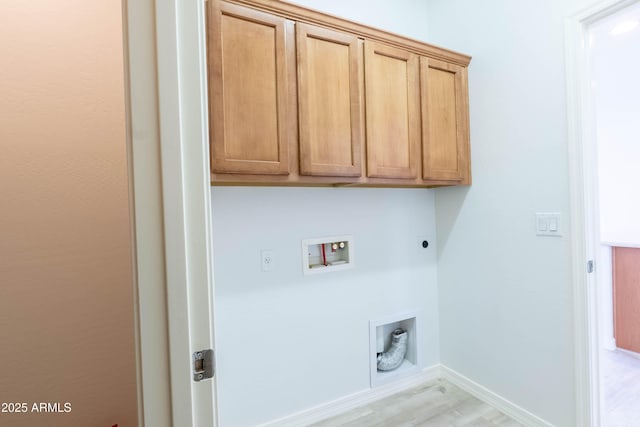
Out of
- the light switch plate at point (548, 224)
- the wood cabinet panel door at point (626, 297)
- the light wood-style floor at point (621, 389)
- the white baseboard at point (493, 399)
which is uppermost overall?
the light switch plate at point (548, 224)

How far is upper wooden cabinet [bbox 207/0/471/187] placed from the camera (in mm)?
1334

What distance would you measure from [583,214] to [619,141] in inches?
91.0

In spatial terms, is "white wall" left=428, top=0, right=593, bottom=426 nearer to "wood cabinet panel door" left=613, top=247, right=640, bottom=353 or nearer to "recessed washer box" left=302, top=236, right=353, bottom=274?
"recessed washer box" left=302, top=236, right=353, bottom=274

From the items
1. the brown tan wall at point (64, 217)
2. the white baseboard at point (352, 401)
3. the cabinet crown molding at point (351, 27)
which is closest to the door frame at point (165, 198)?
the brown tan wall at point (64, 217)

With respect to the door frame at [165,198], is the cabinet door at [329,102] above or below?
above

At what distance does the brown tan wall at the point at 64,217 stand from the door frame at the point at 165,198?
816 mm

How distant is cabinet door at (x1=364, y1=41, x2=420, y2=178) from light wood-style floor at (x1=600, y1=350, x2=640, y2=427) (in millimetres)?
1473

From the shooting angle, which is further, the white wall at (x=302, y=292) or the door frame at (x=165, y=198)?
the white wall at (x=302, y=292)

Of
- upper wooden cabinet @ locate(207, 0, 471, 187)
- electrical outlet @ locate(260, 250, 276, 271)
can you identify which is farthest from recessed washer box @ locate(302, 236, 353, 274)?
upper wooden cabinet @ locate(207, 0, 471, 187)

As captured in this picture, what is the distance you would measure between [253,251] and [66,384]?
927 millimetres

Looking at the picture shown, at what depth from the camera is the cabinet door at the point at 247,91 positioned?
4.25 feet

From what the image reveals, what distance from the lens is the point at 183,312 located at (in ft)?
1.94

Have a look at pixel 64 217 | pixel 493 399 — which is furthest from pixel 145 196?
pixel 493 399

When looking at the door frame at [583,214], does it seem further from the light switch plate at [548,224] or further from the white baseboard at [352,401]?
the white baseboard at [352,401]
